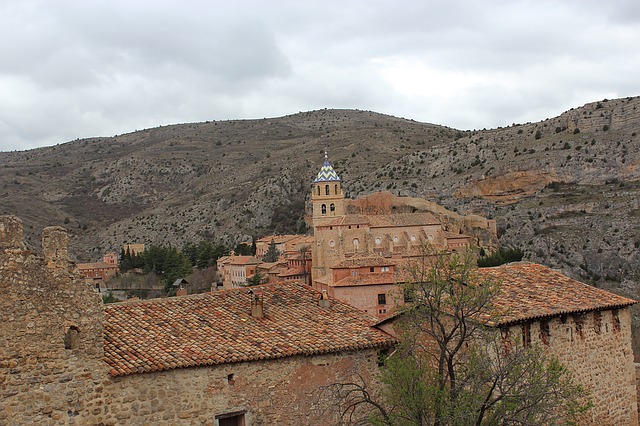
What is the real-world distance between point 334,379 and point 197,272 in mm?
64528

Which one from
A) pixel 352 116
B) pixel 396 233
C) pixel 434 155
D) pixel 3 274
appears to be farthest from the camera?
pixel 352 116

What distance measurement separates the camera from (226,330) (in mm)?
12734

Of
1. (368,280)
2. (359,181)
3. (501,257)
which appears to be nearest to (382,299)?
(368,280)

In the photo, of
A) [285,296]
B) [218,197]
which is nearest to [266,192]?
[218,197]

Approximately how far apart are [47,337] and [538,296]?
408 inches

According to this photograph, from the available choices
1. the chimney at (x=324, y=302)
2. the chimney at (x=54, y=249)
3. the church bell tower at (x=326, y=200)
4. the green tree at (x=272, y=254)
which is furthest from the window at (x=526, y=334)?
the green tree at (x=272, y=254)

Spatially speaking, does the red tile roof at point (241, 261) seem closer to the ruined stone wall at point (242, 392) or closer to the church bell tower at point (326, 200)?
the church bell tower at point (326, 200)

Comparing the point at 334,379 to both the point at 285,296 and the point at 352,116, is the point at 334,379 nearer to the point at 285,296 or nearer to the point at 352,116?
the point at 285,296

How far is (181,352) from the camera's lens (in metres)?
11.6

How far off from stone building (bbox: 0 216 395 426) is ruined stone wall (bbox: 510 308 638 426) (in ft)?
12.6

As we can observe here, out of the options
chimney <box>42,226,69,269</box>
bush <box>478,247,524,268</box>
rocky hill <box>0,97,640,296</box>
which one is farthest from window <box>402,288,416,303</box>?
bush <box>478,247,524,268</box>

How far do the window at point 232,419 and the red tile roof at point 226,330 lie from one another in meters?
0.97

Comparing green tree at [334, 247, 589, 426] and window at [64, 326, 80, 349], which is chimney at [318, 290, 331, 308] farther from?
window at [64, 326, 80, 349]

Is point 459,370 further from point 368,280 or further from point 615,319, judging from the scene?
point 368,280
